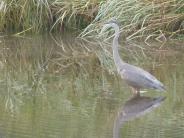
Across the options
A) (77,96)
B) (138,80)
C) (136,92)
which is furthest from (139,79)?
(77,96)

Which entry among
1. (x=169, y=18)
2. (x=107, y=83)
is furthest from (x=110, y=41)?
(x=107, y=83)

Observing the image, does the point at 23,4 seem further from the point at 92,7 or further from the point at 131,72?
the point at 131,72

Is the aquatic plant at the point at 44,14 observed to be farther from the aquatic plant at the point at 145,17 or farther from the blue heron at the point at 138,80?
the blue heron at the point at 138,80

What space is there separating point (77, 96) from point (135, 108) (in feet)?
2.75

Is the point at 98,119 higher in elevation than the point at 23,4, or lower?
lower

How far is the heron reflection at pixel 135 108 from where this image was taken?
6.82 metres

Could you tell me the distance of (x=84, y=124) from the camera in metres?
6.49

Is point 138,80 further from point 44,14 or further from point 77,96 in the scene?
point 44,14

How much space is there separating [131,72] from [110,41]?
17.0 ft

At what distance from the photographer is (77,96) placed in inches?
311

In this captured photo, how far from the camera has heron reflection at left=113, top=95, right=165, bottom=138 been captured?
→ 682 cm

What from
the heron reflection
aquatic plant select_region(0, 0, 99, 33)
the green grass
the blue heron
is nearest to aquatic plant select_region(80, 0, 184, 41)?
the green grass

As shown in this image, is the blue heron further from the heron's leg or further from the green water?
the green water

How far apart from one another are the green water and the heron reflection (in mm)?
42
